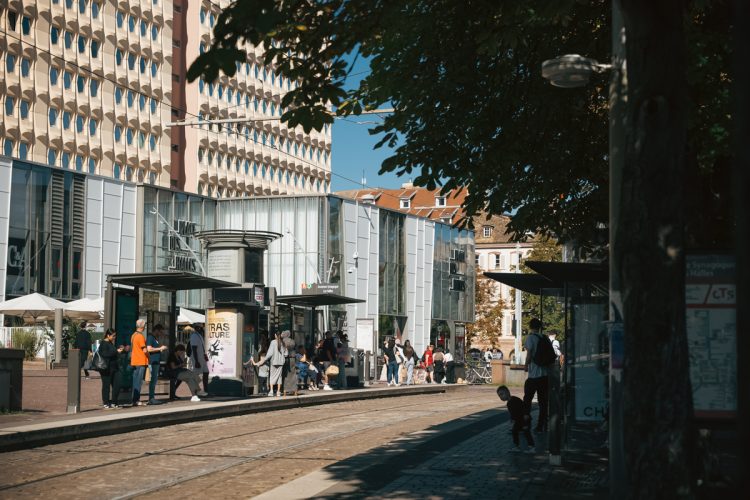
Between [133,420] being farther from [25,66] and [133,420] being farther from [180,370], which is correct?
[25,66]

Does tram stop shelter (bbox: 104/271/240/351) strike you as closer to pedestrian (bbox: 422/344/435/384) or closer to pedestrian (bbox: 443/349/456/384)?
pedestrian (bbox: 422/344/435/384)

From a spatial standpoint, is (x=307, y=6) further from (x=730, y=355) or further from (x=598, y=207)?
(x=598, y=207)

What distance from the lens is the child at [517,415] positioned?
13.9m

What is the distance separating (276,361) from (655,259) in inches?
835

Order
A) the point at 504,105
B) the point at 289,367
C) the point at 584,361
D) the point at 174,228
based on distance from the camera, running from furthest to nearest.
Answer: the point at 174,228
the point at 289,367
the point at 584,361
the point at 504,105

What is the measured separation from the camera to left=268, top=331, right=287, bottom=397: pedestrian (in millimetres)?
27281

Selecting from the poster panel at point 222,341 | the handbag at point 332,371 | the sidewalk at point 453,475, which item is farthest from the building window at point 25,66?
the sidewalk at point 453,475

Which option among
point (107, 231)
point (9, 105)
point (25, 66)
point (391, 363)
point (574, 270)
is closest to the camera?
point (574, 270)

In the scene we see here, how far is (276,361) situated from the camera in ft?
89.6

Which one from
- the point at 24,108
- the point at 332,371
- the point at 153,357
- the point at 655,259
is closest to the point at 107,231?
the point at 24,108

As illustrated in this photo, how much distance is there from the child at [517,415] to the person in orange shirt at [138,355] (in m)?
9.47

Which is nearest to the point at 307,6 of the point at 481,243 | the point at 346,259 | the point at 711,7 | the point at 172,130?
the point at 711,7

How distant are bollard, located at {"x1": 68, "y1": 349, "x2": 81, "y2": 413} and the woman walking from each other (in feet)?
3.22

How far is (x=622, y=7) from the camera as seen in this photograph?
22.8 ft
